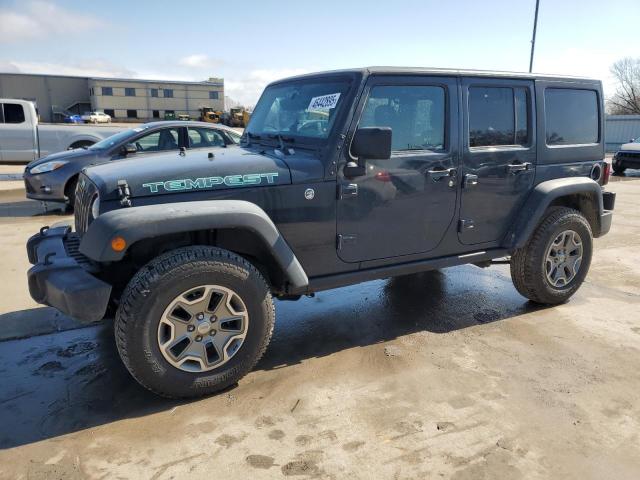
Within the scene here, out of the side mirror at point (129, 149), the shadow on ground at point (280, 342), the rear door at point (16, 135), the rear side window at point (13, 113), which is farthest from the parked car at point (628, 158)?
the rear side window at point (13, 113)

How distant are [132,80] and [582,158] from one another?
7517 centimetres

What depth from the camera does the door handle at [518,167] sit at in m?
4.11

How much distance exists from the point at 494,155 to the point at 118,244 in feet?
9.54

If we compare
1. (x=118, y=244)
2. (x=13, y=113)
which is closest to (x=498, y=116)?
(x=118, y=244)

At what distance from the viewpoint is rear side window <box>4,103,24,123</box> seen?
1119 centimetres

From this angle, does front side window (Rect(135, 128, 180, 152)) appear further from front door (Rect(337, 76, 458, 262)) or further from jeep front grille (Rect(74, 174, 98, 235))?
front door (Rect(337, 76, 458, 262))

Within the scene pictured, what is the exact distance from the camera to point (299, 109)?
3.80 m

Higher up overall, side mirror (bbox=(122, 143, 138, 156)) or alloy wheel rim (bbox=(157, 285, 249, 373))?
side mirror (bbox=(122, 143, 138, 156))

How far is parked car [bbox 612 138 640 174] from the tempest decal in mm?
17472

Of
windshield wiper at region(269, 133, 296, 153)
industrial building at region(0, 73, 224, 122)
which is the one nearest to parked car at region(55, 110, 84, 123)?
industrial building at region(0, 73, 224, 122)

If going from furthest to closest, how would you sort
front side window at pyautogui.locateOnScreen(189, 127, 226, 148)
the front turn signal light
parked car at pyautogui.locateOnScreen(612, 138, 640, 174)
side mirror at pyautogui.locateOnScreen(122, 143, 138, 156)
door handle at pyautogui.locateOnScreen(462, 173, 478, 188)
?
1. parked car at pyautogui.locateOnScreen(612, 138, 640, 174)
2. front side window at pyautogui.locateOnScreen(189, 127, 226, 148)
3. side mirror at pyautogui.locateOnScreen(122, 143, 138, 156)
4. door handle at pyautogui.locateOnScreen(462, 173, 478, 188)
5. the front turn signal light

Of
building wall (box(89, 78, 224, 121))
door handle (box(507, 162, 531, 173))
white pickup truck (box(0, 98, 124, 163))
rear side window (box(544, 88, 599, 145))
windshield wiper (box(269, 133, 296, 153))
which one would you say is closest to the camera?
windshield wiper (box(269, 133, 296, 153))

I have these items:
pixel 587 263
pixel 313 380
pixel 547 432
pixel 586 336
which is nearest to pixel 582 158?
pixel 587 263

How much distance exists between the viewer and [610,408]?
301 centimetres
